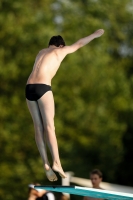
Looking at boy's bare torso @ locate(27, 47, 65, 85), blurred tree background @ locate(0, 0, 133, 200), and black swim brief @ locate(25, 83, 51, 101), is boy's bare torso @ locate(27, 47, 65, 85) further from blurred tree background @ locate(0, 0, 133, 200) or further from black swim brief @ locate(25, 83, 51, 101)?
blurred tree background @ locate(0, 0, 133, 200)

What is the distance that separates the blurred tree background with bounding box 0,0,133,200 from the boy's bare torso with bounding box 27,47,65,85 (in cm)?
2986

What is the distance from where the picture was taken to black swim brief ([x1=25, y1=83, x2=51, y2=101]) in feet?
34.7

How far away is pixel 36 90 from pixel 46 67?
0.32 meters

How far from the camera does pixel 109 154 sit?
45.4 m

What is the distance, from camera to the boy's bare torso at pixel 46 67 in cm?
1067

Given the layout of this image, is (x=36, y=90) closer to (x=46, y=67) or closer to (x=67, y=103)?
(x=46, y=67)

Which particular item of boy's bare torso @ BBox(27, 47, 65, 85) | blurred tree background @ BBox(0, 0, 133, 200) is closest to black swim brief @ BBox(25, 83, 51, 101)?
boy's bare torso @ BBox(27, 47, 65, 85)

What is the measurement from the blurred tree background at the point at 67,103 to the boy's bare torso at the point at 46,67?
1176 inches

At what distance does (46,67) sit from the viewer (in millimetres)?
10703

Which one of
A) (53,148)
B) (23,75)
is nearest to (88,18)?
(23,75)

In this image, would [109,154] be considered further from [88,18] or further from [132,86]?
[88,18]

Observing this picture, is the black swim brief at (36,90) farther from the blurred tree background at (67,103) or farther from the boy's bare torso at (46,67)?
the blurred tree background at (67,103)

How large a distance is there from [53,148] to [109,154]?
34.8 metres

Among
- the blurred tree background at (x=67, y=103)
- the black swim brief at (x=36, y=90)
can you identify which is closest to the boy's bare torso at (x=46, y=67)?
the black swim brief at (x=36, y=90)
